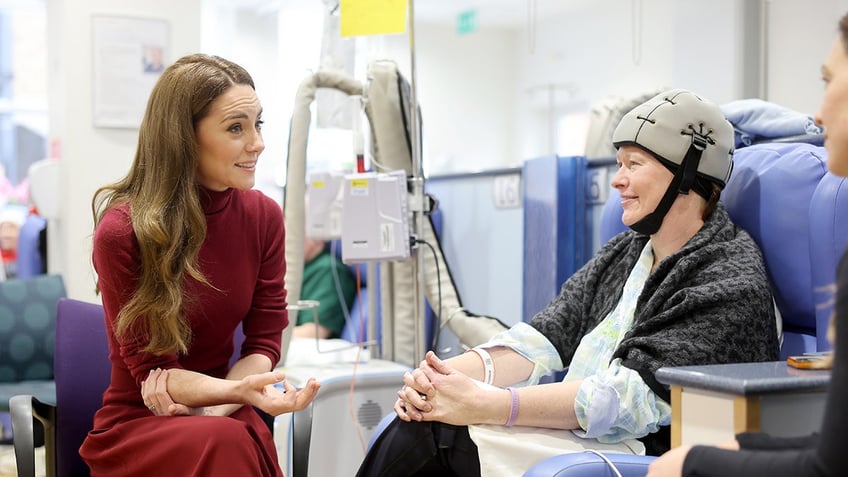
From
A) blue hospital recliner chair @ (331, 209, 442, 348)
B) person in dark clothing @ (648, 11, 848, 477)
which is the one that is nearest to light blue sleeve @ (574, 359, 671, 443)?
person in dark clothing @ (648, 11, 848, 477)

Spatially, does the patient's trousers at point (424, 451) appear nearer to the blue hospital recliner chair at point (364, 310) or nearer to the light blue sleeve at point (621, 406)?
the light blue sleeve at point (621, 406)

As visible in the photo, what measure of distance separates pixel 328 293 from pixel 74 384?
174cm

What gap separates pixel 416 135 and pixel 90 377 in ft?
3.81

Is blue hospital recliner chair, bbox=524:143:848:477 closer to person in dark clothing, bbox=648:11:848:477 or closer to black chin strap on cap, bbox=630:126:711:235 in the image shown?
black chin strap on cap, bbox=630:126:711:235

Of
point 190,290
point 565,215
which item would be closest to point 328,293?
point 565,215

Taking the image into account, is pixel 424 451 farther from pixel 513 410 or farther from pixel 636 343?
pixel 636 343

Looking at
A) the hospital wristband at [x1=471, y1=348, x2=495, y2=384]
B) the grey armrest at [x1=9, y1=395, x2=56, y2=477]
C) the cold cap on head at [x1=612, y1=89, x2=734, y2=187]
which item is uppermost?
the cold cap on head at [x1=612, y1=89, x2=734, y2=187]

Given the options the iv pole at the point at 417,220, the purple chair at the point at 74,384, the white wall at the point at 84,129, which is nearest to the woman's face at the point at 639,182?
the iv pole at the point at 417,220

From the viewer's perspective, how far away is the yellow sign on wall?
2.40 meters

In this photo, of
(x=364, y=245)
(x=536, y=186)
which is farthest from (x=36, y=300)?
(x=536, y=186)

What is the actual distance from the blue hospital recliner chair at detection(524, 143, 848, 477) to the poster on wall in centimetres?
246

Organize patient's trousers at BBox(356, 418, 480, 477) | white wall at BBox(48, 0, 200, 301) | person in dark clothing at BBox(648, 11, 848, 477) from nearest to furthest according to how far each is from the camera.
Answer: person in dark clothing at BBox(648, 11, 848, 477) → patient's trousers at BBox(356, 418, 480, 477) → white wall at BBox(48, 0, 200, 301)

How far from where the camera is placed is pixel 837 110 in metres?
1.09

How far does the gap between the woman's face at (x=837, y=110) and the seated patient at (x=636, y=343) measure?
0.60 meters
